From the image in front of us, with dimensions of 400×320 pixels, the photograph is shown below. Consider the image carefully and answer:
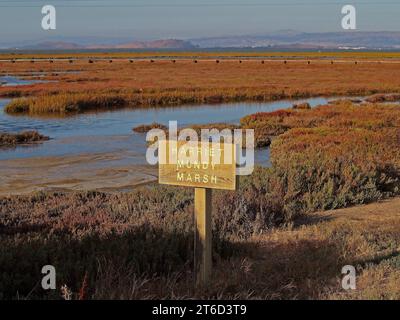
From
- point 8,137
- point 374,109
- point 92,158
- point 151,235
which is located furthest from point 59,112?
point 151,235

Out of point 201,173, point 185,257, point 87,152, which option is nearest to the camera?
point 201,173

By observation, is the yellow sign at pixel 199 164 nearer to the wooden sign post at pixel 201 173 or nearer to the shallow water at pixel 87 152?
the wooden sign post at pixel 201 173

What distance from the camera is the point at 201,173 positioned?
543cm

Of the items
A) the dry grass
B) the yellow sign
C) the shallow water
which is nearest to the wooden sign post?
the yellow sign

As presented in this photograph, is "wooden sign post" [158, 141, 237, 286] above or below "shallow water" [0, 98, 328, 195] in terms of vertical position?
above

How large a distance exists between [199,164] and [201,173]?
3.4 inches

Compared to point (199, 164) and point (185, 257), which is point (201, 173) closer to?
point (199, 164)

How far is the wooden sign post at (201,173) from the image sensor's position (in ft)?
17.4

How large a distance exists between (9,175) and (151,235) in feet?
32.1

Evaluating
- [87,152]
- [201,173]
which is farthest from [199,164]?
[87,152]

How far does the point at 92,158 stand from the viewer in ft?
59.5

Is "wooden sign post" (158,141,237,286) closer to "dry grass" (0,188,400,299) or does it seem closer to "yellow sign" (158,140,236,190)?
"yellow sign" (158,140,236,190)

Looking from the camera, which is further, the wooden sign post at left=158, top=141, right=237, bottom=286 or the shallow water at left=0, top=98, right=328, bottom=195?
the shallow water at left=0, top=98, right=328, bottom=195

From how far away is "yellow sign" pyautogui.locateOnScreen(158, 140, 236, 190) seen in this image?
5307mm
